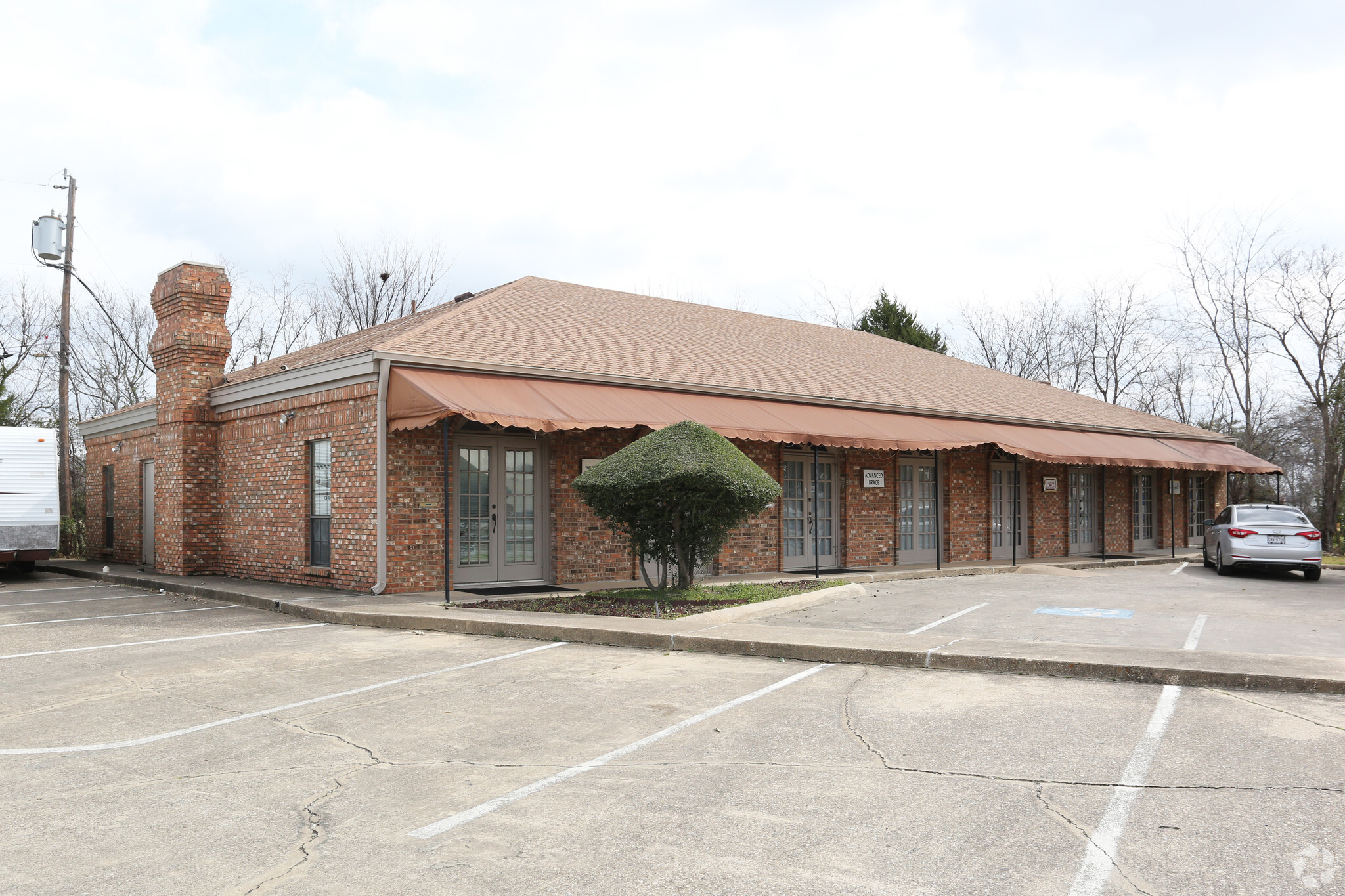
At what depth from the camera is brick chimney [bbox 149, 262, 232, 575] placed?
17.5 m

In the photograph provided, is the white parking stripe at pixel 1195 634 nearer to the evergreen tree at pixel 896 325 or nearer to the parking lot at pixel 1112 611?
the parking lot at pixel 1112 611

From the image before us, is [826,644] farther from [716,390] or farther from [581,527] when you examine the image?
[716,390]

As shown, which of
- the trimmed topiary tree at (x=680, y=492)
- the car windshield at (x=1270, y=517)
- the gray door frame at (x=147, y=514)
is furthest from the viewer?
the gray door frame at (x=147, y=514)

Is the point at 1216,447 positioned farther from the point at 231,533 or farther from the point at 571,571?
the point at 231,533

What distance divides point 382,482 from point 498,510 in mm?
2029

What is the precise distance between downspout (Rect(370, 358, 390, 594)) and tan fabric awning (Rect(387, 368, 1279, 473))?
0.13 meters

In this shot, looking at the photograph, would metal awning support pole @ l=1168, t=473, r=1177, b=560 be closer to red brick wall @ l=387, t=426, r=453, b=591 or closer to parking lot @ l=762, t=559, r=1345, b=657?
parking lot @ l=762, t=559, r=1345, b=657

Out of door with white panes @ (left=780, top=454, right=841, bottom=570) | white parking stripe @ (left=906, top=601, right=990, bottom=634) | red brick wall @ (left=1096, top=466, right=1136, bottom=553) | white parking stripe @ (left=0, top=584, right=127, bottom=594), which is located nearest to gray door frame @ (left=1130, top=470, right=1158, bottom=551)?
red brick wall @ (left=1096, top=466, right=1136, bottom=553)

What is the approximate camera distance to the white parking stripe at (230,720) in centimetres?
608

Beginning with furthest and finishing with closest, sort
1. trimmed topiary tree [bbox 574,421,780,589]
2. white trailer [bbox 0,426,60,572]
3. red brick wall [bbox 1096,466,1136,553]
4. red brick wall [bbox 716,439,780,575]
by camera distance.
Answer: red brick wall [bbox 1096,466,1136,553]
white trailer [bbox 0,426,60,572]
red brick wall [bbox 716,439,780,575]
trimmed topiary tree [bbox 574,421,780,589]

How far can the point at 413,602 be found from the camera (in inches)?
498

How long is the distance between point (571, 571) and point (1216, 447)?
21990 millimetres

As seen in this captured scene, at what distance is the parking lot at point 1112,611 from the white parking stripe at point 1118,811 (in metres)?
3.30

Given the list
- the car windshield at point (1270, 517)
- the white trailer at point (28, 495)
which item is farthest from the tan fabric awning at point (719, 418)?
the white trailer at point (28, 495)
